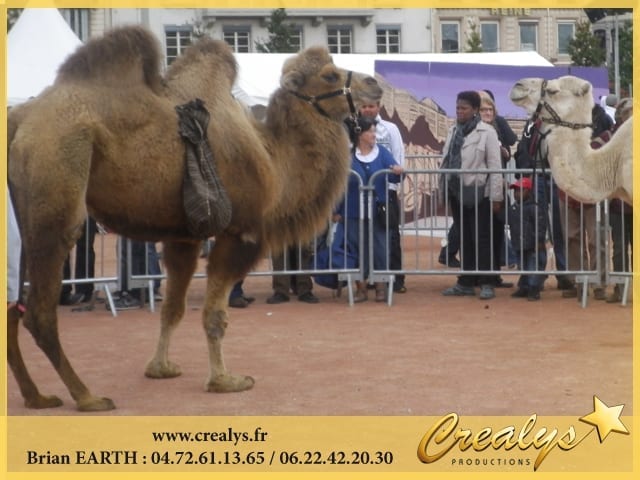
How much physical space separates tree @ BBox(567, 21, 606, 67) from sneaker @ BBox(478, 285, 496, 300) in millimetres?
25306

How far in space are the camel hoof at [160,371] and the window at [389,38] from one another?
121ft

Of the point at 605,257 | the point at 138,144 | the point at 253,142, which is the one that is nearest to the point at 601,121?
the point at 605,257

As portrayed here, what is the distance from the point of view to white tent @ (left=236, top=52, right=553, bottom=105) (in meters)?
19.7

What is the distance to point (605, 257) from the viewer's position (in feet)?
38.4

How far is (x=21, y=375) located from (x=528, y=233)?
21.9 feet

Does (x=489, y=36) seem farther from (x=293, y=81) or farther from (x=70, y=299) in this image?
(x=293, y=81)

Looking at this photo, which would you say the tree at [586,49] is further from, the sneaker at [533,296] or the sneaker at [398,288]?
the sneaker at [533,296]

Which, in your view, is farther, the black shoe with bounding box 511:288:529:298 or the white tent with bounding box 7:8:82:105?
the white tent with bounding box 7:8:82:105

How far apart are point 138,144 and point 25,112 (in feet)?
2.30

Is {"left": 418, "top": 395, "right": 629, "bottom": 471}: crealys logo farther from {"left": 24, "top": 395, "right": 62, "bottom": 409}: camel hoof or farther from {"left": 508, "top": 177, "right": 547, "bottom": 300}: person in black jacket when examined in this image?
{"left": 508, "top": 177, "right": 547, "bottom": 300}: person in black jacket

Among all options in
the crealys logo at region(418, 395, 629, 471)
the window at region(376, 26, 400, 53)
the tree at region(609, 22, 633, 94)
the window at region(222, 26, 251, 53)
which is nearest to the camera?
the crealys logo at region(418, 395, 629, 471)

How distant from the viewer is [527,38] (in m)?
35.6

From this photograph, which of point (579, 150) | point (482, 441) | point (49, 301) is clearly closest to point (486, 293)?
point (579, 150)

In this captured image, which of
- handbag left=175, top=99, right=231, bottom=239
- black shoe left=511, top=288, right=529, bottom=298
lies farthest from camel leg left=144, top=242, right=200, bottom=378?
black shoe left=511, top=288, right=529, bottom=298
